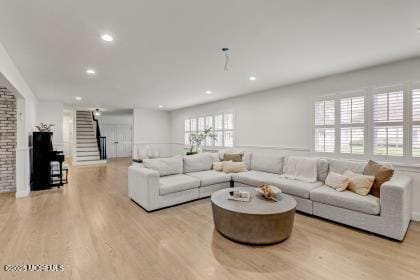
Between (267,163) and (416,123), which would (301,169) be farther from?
(416,123)

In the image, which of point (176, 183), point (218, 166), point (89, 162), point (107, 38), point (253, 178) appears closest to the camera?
point (107, 38)

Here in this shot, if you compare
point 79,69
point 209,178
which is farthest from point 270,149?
point 79,69

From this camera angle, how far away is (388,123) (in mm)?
3504

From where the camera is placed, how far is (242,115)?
622 cm

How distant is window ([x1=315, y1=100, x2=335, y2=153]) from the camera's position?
427 centimetres

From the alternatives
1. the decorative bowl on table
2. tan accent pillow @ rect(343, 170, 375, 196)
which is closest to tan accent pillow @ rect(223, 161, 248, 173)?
the decorative bowl on table

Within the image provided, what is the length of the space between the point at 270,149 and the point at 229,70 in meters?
2.46

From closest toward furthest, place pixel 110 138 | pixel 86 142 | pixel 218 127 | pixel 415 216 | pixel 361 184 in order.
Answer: pixel 361 184
pixel 415 216
pixel 218 127
pixel 86 142
pixel 110 138

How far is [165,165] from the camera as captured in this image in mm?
4371

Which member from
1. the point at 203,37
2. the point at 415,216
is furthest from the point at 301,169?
the point at 203,37

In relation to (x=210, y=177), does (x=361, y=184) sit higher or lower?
higher

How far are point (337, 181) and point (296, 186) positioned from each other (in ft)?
2.01

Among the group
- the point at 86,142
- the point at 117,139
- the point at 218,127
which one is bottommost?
the point at 86,142

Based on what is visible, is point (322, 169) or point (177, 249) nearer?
point (177, 249)
